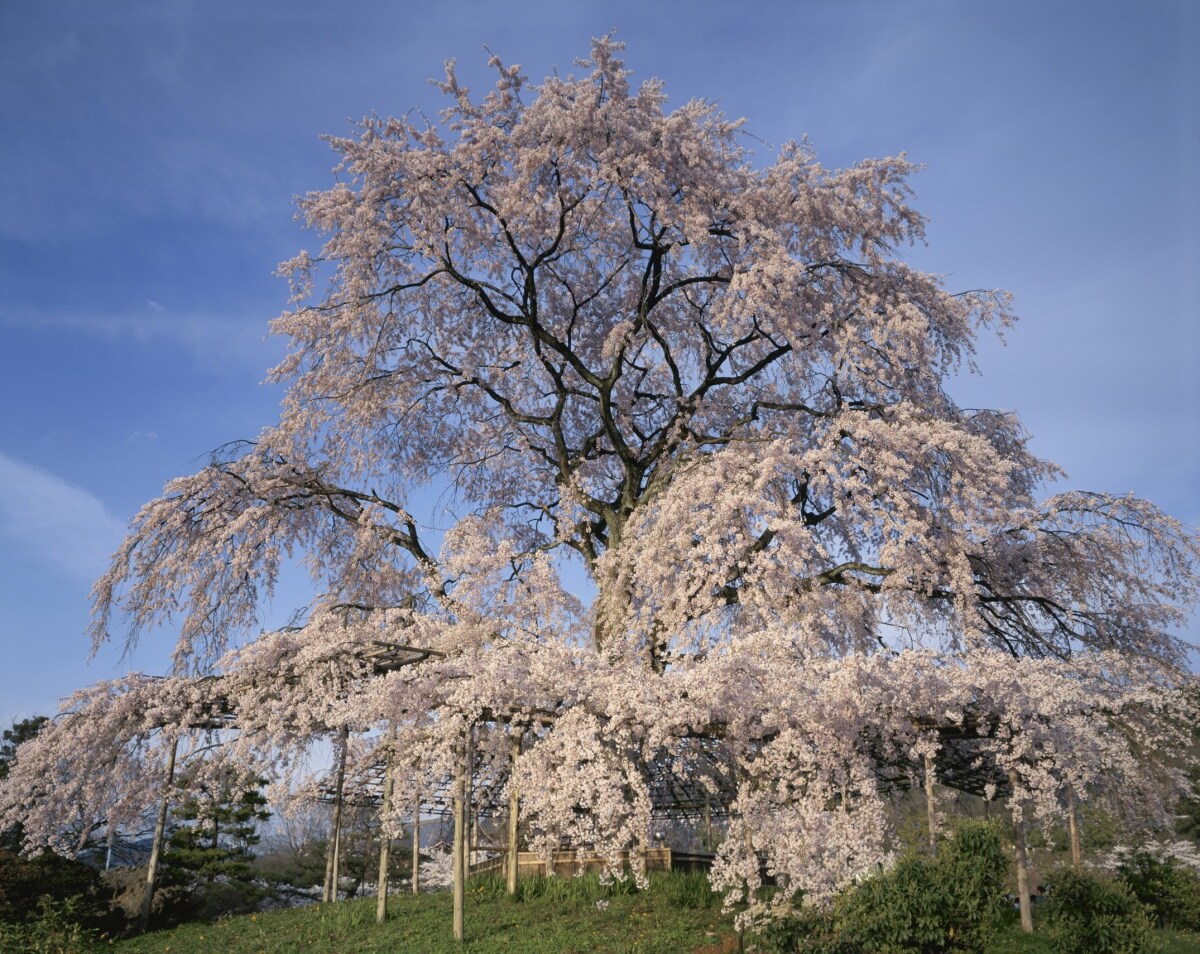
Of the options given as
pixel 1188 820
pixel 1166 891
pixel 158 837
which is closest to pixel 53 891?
pixel 158 837

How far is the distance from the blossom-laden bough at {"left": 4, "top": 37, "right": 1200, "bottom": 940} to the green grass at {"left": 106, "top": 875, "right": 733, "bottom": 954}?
981 mm

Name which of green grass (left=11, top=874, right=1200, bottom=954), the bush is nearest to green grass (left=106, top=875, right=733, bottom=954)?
green grass (left=11, top=874, right=1200, bottom=954)

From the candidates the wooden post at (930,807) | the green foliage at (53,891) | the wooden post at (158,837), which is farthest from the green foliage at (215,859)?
the wooden post at (930,807)

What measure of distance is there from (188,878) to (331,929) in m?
7.46

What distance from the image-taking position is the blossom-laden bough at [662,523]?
34.4 ft

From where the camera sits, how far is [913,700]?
36.2 ft

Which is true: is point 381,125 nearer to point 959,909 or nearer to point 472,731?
point 472,731

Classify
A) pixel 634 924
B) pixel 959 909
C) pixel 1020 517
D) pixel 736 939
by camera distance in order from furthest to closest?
pixel 1020 517 < pixel 634 924 < pixel 736 939 < pixel 959 909

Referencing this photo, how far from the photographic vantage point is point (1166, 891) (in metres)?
14.6

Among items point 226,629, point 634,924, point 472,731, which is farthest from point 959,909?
point 226,629

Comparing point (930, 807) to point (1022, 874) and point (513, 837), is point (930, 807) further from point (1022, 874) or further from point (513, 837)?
point (513, 837)

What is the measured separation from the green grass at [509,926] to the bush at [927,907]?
2.39 metres

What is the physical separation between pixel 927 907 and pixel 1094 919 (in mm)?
3309

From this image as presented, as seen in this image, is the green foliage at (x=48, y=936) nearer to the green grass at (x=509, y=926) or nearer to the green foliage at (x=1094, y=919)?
the green grass at (x=509, y=926)
